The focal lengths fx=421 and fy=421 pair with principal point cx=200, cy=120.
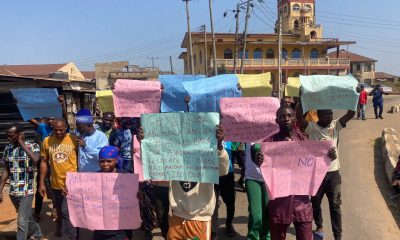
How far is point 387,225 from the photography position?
5875mm

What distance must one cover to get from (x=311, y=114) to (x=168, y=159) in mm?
3570

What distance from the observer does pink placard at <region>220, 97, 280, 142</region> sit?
4262 mm

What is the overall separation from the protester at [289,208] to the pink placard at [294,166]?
112mm

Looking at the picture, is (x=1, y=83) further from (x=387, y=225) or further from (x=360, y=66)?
(x=360, y=66)

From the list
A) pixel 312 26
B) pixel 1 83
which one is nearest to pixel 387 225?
pixel 1 83

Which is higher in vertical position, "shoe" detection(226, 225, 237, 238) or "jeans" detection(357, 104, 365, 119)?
"jeans" detection(357, 104, 365, 119)

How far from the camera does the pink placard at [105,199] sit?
387 cm

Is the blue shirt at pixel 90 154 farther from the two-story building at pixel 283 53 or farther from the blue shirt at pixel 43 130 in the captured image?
the two-story building at pixel 283 53

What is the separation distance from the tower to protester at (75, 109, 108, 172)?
57437mm

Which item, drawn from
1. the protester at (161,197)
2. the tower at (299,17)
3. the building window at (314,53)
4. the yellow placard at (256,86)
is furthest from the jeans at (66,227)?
the tower at (299,17)

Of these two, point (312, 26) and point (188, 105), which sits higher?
point (312, 26)

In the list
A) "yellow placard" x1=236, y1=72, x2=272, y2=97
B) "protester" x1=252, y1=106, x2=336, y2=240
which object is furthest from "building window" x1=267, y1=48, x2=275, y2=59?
"protester" x1=252, y1=106, x2=336, y2=240

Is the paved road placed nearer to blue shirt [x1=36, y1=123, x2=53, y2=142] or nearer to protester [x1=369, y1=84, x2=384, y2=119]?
blue shirt [x1=36, y1=123, x2=53, y2=142]

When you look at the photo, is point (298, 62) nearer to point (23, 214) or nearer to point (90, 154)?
point (90, 154)
